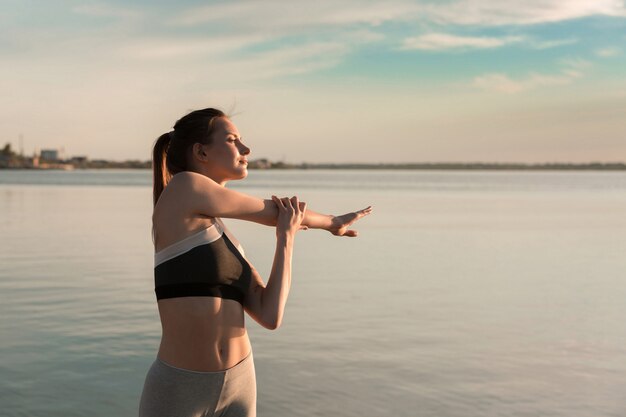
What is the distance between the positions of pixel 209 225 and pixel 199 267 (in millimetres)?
180

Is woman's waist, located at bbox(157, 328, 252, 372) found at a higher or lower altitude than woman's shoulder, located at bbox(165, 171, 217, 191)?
lower

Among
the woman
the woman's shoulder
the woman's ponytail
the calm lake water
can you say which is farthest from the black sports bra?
the calm lake water

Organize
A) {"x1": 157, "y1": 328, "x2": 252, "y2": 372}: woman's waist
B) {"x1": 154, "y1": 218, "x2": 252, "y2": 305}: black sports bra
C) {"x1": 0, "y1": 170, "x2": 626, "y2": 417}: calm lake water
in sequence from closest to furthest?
{"x1": 154, "y1": 218, "x2": 252, "y2": 305}: black sports bra → {"x1": 157, "y1": 328, "x2": 252, "y2": 372}: woman's waist → {"x1": 0, "y1": 170, "x2": 626, "y2": 417}: calm lake water

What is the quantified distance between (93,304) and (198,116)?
10.4 meters

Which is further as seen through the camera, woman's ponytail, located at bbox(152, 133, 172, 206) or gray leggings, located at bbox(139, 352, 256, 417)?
woman's ponytail, located at bbox(152, 133, 172, 206)

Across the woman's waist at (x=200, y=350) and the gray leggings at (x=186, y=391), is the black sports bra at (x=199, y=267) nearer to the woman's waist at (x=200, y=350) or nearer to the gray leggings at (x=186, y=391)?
the woman's waist at (x=200, y=350)

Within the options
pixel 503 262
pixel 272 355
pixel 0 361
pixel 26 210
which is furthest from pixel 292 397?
pixel 26 210

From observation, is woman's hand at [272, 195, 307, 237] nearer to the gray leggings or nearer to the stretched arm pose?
the stretched arm pose

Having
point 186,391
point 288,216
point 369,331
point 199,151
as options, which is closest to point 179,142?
point 199,151

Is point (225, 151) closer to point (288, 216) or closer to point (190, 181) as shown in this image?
point (190, 181)

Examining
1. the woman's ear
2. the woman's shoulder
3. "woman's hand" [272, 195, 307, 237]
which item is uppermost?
the woman's ear

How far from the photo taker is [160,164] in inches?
132

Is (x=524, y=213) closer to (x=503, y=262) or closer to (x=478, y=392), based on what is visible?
(x=503, y=262)

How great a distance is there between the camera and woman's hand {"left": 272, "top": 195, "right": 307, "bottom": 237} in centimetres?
322
